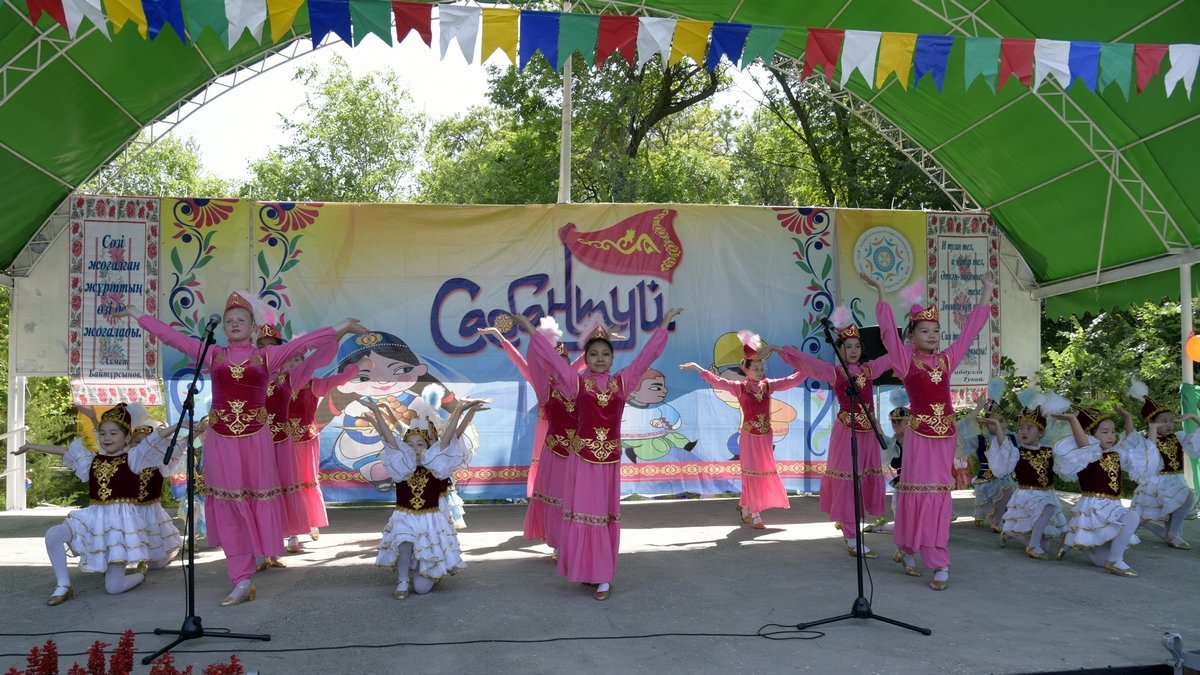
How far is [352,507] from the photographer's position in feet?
31.0

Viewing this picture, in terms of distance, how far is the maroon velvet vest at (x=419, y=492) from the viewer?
19.0 ft

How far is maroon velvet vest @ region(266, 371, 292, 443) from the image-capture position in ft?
22.7

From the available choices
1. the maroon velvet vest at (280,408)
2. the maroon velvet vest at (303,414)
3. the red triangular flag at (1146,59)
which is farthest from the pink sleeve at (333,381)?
the red triangular flag at (1146,59)

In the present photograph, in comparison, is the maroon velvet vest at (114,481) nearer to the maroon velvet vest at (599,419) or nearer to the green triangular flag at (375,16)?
the maroon velvet vest at (599,419)

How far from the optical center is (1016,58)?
19.3ft

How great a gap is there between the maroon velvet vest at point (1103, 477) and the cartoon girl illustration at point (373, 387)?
5517mm

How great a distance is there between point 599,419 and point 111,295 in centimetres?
574

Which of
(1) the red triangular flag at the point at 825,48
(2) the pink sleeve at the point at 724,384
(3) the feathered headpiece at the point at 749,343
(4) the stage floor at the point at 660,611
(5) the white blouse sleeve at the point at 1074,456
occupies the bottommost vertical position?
(4) the stage floor at the point at 660,611

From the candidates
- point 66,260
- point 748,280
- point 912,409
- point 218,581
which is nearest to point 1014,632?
point 912,409

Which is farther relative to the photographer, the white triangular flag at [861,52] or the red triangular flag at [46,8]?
the white triangular flag at [861,52]

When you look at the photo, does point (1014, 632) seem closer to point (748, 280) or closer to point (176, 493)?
point (748, 280)

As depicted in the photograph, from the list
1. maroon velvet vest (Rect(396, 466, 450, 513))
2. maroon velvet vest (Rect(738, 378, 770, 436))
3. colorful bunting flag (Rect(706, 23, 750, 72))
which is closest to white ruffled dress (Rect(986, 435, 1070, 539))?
maroon velvet vest (Rect(738, 378, 770, 436))

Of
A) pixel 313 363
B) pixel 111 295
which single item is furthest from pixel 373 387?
pixel 313 363

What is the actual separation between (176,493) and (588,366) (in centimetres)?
421
